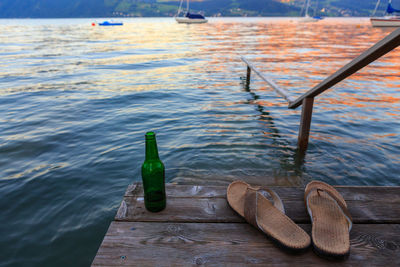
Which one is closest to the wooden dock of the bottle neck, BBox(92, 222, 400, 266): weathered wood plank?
BBox(92, 222, 400, 266): weathered wood plank

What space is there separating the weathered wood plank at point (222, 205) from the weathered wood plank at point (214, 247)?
91 millimetres

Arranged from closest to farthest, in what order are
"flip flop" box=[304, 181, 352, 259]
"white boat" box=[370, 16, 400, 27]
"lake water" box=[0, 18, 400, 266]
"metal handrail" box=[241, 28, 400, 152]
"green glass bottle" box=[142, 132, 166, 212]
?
"flip flop" box=[304, 181, 352, 259], "green glass bottle" box=[142, 132, 166, 212], "metal handrail" box=[241, 28, 400, 152], "lake water" box=[0, 18, 400, 266], "white boat" box=[370, 16, 400, 27]

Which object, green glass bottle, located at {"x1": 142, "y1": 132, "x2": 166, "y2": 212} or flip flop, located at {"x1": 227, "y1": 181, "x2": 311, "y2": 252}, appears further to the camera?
green glass bottle, located at {"x1": 142, "y1": 132, "x2": 166, "y2": 212}

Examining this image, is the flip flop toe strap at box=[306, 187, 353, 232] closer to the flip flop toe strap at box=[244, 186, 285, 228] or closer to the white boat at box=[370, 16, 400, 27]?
the flip flop toe strap at box=[244, 186, 285, 228]

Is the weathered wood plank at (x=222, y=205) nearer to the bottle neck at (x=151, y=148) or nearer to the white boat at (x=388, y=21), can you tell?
the bottle neck at (x=151, y=148)

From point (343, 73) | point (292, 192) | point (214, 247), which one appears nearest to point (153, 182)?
point (214, 247)

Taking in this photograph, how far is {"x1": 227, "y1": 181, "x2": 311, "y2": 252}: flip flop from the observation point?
6.12 feet

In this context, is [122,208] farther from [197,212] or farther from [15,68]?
[15,68]

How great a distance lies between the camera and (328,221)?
2062 mm

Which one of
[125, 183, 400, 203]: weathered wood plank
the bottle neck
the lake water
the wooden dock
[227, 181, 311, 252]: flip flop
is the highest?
the bottle neck

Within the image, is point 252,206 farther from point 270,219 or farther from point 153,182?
point 153,182

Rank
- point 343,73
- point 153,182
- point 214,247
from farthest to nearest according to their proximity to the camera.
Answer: point 343,73, point 153,182, point 214,247

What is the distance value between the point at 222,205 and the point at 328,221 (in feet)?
3.08

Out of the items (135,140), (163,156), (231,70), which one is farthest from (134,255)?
(231,70)
